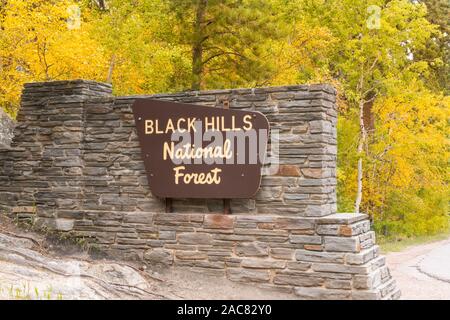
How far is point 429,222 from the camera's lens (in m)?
20.7

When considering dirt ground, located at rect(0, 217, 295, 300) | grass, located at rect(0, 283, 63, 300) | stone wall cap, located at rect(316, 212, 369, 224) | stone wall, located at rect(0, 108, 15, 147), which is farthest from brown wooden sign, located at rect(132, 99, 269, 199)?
stone wall, located at rect(0, 108, 15, 147)

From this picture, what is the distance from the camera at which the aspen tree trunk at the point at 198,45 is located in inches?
658

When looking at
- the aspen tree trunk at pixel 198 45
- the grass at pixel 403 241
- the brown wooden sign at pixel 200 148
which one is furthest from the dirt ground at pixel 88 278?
the grass at pixel 403 241

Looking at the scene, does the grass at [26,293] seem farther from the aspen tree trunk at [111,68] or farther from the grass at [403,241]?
the grass at [403,241]

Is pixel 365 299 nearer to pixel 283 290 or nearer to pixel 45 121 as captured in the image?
pixel 283 290

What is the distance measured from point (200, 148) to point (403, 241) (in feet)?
41.0

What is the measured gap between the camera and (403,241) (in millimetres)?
18922

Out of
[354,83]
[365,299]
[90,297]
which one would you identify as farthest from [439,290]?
[354,83]

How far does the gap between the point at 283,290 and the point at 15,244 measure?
4003 millimetres

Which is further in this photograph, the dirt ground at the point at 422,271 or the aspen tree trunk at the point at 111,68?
the aspen tree trunk at the point at 111,68

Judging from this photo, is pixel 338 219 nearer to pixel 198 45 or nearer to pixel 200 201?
pixel 200 201

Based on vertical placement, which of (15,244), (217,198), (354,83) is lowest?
(15,244)

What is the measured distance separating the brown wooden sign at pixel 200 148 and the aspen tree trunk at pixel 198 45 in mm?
7968

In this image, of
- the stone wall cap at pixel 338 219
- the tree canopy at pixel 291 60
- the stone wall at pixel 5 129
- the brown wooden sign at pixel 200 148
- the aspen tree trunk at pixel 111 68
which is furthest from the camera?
the aspen tree trunk at pixel 111 68
